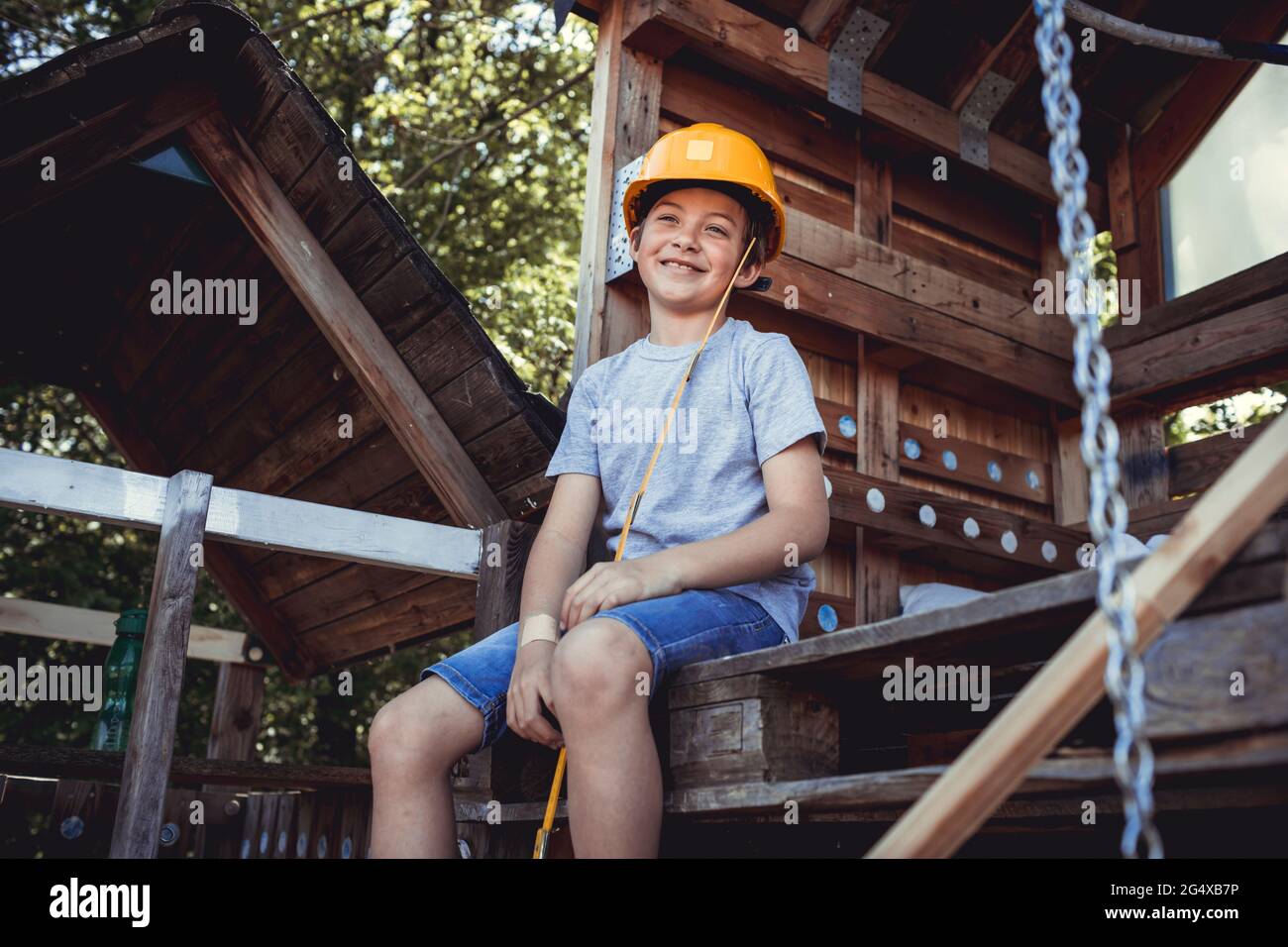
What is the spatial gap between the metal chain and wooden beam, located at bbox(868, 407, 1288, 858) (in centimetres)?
3

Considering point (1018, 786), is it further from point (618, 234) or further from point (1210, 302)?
point (1210, 302)

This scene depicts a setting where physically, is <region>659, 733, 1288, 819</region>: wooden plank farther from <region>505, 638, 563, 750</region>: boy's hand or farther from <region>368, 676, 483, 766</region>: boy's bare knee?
<region>368, 676, 483, 766</region>: boy's bare knee

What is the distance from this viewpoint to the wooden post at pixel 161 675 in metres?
3.16

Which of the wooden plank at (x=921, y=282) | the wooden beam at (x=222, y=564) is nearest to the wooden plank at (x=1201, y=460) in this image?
the wooden plank at (x=921, y=282)

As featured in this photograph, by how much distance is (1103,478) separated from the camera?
1.30 m

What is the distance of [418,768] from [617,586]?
21.7 inches

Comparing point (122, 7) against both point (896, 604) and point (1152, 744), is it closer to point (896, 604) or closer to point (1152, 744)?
point (896, 604)

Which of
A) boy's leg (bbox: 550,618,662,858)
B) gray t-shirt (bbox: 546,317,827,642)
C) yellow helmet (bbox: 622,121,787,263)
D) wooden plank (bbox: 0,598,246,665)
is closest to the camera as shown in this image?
boy's leg (bbox: 550,618,662,858)

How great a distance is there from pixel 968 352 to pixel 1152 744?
379cm

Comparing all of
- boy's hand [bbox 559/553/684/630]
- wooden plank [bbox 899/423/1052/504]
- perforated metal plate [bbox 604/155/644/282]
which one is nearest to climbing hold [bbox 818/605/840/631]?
wooden plank [bbox 899/423/1052/504]

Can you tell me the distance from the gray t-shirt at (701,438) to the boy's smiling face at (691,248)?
0.11 meters

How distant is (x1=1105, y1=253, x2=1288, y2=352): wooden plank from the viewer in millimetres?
4922

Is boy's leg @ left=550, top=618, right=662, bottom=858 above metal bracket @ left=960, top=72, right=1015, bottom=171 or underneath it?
underneath

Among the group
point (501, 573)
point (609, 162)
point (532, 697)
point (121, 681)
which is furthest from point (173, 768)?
point (609, 162)
